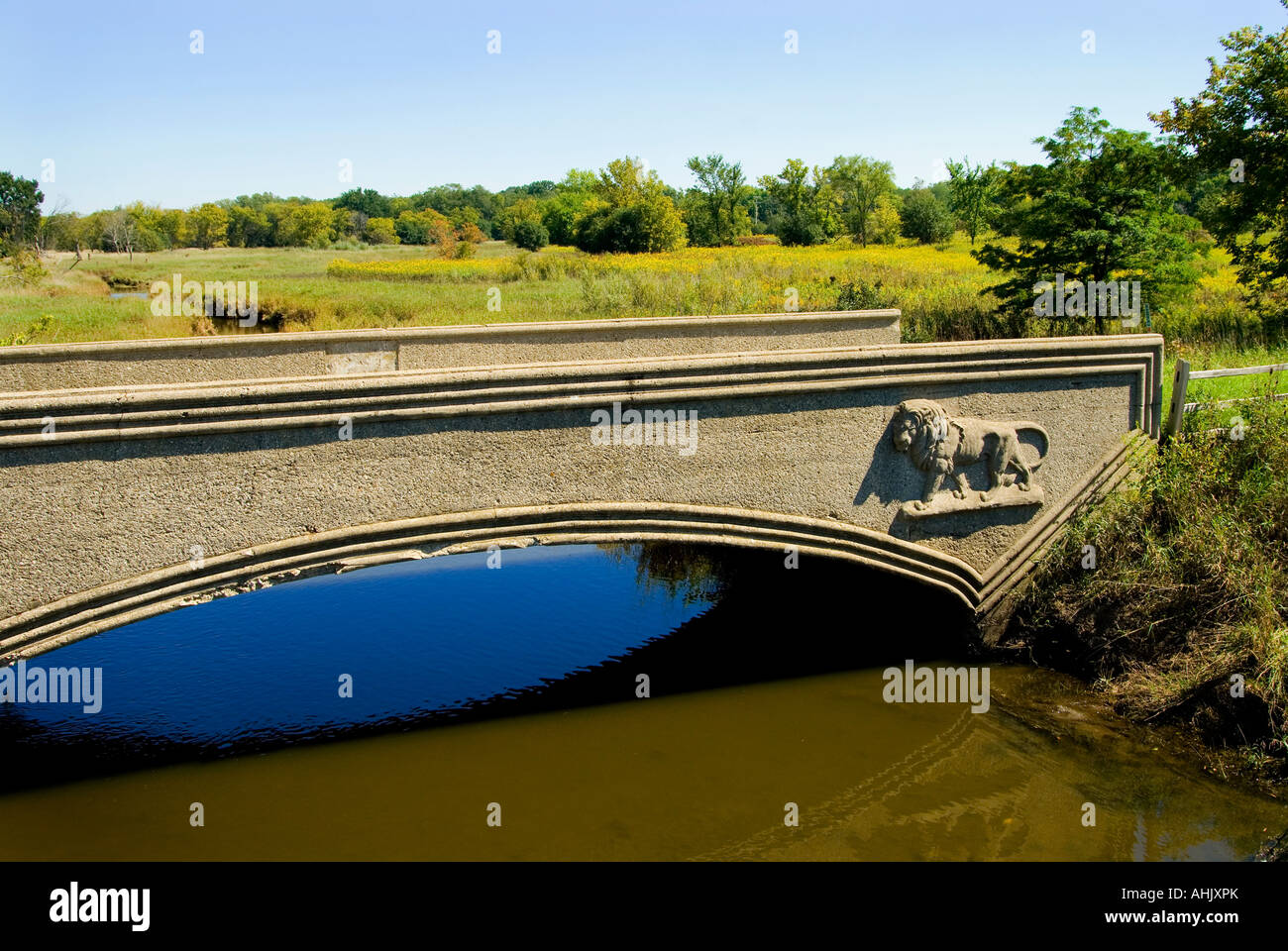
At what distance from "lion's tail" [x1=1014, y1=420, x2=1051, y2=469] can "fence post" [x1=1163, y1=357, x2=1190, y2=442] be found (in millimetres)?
1520

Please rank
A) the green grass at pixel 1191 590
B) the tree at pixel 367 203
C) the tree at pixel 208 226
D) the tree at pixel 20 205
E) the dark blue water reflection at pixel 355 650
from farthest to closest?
the tree at pixel 367 203
the tree at pixel 208 226
the tree at pixel 20 205
the dark blue water reflection at pixel 355 650
the green grass at pixel 1191 590

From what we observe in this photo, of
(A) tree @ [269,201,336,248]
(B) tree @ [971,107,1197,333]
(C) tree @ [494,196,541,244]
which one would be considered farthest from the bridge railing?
(A) tree @ [269,201,336,248]

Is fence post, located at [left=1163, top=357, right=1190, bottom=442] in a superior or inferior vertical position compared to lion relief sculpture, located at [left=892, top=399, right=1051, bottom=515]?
superior

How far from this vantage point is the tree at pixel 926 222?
42.8 meters

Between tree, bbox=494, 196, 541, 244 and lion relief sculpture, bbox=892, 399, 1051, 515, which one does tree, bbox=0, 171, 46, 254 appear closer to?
tree, bbox=494, 196, 541, 244

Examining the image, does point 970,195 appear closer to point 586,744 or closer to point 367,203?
point 586,744

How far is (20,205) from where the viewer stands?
3725cm

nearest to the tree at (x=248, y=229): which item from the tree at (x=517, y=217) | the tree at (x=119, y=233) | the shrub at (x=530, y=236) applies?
the tree at (x=119, y=233)

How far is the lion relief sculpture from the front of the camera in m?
7.97

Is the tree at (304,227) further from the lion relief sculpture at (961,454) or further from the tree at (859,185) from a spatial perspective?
the lion relief sculpture at (961,454)

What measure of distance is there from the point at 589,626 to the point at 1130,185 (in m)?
11.8

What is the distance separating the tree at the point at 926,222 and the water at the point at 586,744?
35923mm
